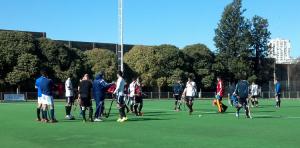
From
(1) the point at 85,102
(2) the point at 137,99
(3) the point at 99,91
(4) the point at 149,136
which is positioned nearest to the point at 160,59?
(2) the point at 137,99

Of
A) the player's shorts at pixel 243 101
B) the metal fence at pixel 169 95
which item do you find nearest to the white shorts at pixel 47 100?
the player's shorts at pixel 243 101

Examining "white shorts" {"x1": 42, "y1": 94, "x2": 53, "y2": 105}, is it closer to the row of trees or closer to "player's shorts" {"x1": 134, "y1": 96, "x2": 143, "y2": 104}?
"player's shorts" {"x1": 134, "y1": 96, "x2": 143, "y2": 104}

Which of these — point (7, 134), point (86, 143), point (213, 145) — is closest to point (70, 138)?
point (86, 143)

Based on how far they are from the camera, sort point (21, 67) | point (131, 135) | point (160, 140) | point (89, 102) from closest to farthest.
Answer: point (160, 140)
point (131, 135)
point (89, 102)
point (21, 67)

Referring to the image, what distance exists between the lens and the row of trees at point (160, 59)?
60.7m

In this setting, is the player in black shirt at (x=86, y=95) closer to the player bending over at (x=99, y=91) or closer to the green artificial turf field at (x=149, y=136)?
the player bending over at (x=99, y=91)

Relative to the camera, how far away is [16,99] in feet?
170

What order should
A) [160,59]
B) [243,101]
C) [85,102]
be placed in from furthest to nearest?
[160,59] < [243,101] < [85,102]

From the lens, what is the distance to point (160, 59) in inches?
2901

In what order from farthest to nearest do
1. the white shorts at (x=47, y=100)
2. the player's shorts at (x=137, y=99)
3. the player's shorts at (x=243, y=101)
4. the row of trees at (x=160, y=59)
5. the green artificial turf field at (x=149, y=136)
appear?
the row of trees at (x=160, y=59) → the player's shorts at (x=137, y=99) → the player's shorts at (x=243, y=101) → the white shorts at (x=47, y=100) → the green artificial turf field at (x=149, y=136)

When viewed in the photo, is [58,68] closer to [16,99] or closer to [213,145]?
[16,99]

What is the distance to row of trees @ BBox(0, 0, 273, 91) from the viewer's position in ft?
199

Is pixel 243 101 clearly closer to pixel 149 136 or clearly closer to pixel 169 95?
pixel 149 136

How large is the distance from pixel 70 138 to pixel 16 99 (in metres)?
40.1
